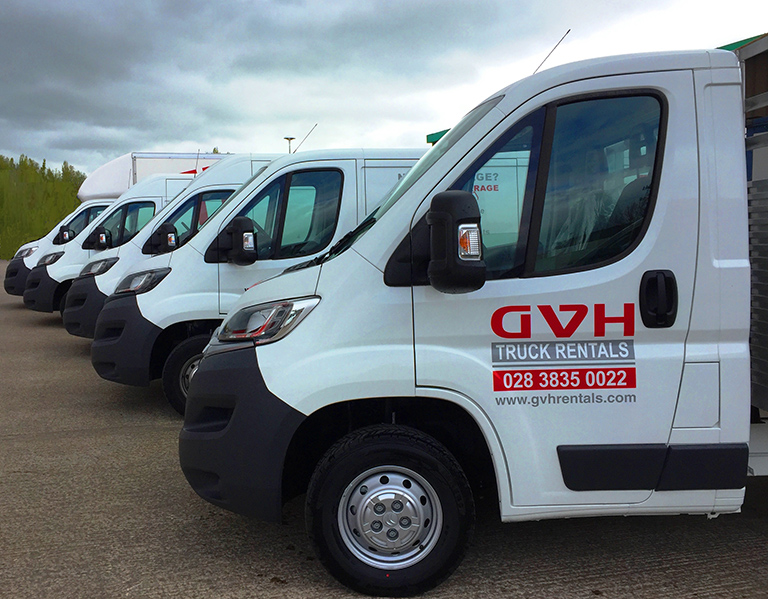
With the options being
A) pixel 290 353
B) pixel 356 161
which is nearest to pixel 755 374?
pixel 290 353

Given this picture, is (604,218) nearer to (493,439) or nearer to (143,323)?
(493,439)

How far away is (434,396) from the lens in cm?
314

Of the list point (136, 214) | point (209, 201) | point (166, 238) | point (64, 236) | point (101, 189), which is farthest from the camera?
point (101, 189)

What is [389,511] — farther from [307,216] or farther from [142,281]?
[142,281]

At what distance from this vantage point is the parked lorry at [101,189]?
45.0 feet

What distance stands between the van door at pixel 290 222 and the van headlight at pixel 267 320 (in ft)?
8.99

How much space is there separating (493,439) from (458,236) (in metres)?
0.87

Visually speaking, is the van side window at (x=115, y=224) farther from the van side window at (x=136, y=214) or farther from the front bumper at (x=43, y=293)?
the front bumper at (x=43, y=293)

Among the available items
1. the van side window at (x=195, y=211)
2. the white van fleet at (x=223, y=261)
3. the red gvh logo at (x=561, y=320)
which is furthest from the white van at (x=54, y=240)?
the red gvh logo at (x=561, y=320)

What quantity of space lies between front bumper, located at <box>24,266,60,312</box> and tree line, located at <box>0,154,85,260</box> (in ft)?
83.6

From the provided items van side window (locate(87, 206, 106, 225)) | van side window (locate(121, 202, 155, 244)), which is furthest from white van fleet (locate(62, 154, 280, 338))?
van side window (locate(87, 206, 106, 225))

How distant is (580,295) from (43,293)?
11.0 meters

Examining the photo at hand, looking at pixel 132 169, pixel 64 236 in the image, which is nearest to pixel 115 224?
pixel 64 236

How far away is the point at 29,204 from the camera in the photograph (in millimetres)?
43844
